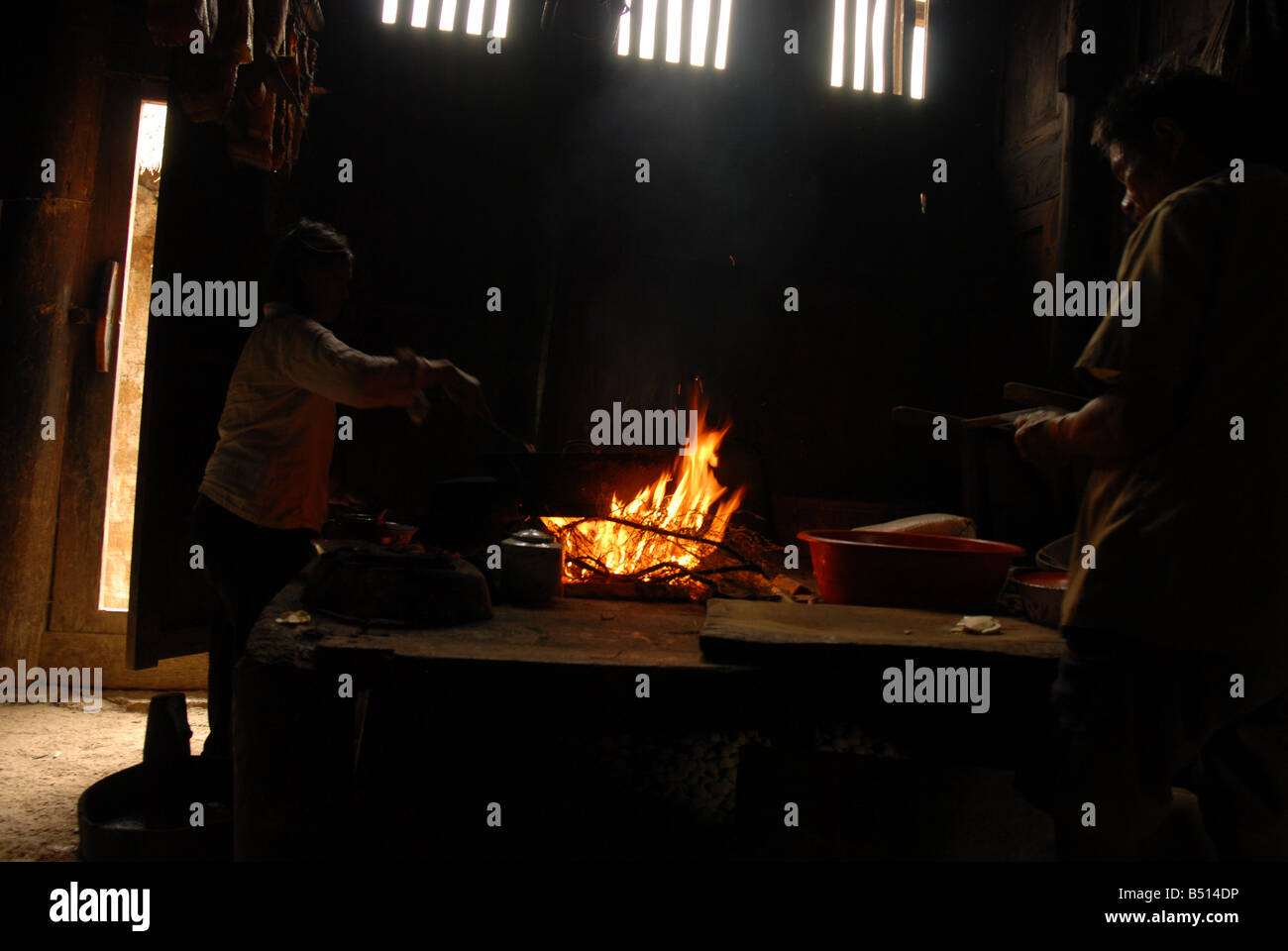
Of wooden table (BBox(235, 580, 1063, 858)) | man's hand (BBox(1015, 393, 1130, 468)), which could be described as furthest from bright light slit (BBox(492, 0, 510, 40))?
man's hand (BBox(1015, 393, 1130, 468))

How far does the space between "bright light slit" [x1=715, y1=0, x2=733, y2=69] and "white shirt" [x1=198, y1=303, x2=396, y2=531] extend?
15.5 feet

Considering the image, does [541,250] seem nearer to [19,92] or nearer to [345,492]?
[345,492]

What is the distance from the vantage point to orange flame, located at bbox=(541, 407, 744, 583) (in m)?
4.26

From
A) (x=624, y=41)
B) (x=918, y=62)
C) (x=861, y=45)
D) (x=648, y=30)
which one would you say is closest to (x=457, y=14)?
(x=624, y=41)

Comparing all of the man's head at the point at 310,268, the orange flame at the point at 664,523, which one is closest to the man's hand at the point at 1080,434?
the orange flame at the point at 664,523

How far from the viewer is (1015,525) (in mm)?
5793

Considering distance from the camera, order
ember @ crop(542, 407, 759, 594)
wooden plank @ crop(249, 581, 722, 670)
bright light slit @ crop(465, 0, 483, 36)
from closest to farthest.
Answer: wooden plank @ crop(249, 581, 722, 670) < ember @ crop(542, 407, 759, 594) < bright light slit @ crop(465, 0, 483, 36)

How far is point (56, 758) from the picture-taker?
4.27 metres

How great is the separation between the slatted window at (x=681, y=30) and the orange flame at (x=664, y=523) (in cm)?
339

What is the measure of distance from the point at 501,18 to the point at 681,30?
147cm

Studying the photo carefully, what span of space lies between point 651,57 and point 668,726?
19.4ft

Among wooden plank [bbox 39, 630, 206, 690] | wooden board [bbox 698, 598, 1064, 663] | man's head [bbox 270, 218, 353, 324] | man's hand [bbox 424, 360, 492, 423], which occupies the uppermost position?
man's head [bbox 270, 218, 353, 324]

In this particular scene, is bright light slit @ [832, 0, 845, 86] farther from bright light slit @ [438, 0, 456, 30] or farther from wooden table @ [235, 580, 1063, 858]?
wooden table @ [235, 580, 1063, 858]
